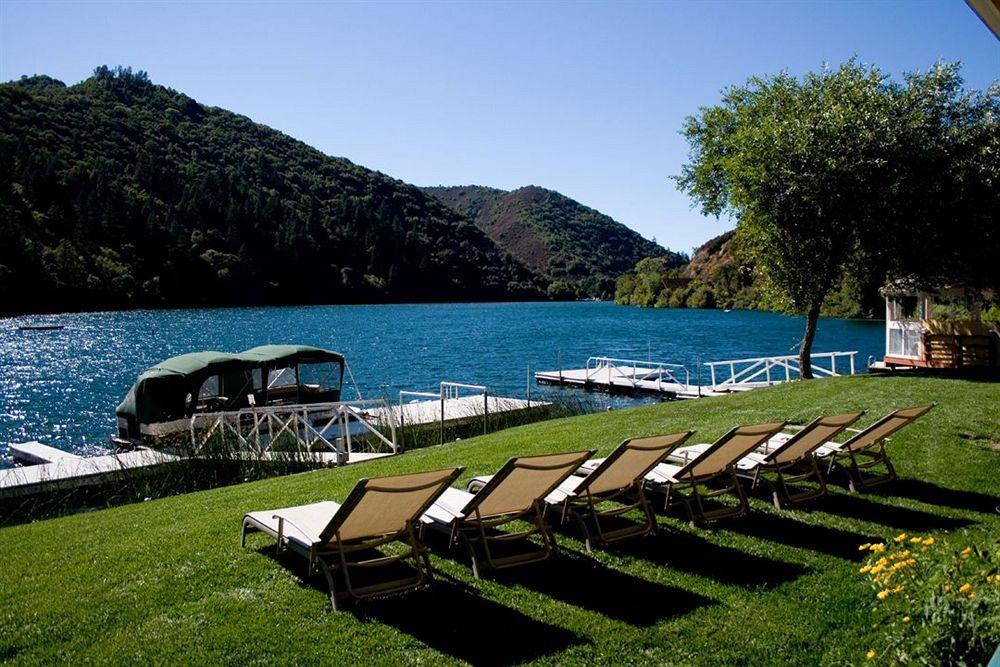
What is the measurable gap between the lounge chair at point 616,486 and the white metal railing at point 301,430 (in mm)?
8327

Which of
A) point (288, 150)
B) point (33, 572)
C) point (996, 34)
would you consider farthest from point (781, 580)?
point (288, 150)

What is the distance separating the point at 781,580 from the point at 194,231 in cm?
11281

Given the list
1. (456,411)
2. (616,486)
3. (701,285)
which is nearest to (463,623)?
(616,486)

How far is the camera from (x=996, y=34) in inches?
112

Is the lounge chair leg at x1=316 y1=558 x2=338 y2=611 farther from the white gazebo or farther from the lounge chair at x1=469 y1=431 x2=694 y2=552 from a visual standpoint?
the white gazebo

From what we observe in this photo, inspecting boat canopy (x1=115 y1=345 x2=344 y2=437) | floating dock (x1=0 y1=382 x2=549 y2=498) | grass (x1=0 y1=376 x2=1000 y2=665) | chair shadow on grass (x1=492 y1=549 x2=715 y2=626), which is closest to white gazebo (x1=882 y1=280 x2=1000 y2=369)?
floating dock (x1=0 y1=382 x2=549 y2=498)

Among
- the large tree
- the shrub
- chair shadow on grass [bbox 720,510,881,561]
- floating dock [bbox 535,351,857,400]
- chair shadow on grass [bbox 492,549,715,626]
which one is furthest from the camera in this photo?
floating dock [bbox 535,351,857,400]

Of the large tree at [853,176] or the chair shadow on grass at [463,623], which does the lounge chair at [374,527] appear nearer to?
the chair shadow on grass at [463,623]

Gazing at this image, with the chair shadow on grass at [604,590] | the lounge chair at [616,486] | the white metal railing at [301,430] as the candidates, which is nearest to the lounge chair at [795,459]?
the lounge chair at [616,486]

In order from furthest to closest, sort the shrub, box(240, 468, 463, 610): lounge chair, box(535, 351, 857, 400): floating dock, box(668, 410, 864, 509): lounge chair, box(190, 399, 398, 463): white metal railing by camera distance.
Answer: box(535, 351, 857, 400): floating dock, box(190, 399, 398, 463): white metal railing, box(668, 410, 864, 509): lounge chair, box(240, 468, 463, 610): lounge chair, the shrub

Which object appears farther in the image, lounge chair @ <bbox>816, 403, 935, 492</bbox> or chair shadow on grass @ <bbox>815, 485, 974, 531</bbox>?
lounge chair @ <bbox>816, 403, 935, 492</bbox>

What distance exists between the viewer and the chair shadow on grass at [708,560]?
16.8 ft

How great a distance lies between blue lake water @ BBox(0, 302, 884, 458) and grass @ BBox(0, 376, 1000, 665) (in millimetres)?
17494

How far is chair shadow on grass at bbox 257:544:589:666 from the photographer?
4082 millimetres
